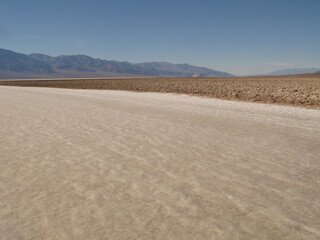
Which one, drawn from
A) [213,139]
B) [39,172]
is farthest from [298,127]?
[39,172]

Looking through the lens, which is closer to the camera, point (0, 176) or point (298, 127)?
point (0, 176)

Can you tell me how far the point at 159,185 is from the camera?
3477mm

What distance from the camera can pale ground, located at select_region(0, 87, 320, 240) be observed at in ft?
8.27

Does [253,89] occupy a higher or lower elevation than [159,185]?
lower

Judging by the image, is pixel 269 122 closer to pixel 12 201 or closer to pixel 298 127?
pixel 298 127

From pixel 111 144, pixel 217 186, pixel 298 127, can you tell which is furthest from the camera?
pixel 298 127

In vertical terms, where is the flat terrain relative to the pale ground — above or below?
below

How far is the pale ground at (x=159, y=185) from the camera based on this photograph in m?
2.52

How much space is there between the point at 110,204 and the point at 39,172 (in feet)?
5.16

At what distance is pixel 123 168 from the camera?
4.14 m

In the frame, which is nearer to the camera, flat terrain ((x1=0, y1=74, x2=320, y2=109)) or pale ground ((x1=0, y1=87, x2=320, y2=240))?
pale ground ((x1=0, y1=87, x2=320, y2=240))

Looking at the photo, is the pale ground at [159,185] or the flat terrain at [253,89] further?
the flat terrain at [253,89]

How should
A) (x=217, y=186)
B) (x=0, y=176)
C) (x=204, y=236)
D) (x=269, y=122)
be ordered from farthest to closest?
(x=269, y=122), (x=0, y=176), (x=217, y=186), (x=204, y=236)

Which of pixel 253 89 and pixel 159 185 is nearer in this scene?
pixel 159 185
